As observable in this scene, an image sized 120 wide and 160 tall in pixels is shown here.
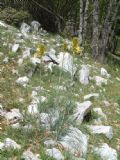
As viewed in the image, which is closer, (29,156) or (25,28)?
(29,156)

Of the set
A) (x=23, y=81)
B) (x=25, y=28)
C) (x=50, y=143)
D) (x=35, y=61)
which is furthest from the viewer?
(x=25, y=28)

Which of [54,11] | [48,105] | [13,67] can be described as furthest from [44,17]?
[48,105]

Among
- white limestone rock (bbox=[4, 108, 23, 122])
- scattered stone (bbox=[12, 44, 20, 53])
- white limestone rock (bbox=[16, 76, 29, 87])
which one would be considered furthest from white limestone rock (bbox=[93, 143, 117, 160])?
scattered stone (bbox=[12, 44, 20, 53])

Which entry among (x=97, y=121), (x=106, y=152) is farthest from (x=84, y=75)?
(x=106, y=152)

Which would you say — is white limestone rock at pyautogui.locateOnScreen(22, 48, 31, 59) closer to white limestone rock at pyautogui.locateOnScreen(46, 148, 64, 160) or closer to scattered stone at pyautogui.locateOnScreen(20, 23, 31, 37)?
scattered stone at pyautogui.locateOnScreen(20, 23, 31, 37)

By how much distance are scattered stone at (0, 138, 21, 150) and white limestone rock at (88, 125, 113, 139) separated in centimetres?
176

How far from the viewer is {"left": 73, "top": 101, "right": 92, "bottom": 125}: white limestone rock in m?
7.46

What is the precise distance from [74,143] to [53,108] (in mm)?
701

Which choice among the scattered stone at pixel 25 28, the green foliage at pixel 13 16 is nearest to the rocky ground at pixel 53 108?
the scattered stone at pixel 25 28

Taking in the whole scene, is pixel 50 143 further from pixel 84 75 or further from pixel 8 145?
pixel 84 75

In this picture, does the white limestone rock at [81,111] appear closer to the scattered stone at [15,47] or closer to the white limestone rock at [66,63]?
the white limestone rock at [66,63]

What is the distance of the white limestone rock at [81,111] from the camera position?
7463mm

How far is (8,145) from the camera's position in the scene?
5.99 m

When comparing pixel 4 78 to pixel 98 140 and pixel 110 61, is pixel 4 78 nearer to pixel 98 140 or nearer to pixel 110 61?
pixel 98 140
